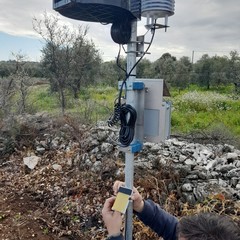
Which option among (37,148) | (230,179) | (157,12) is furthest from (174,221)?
(37,148)

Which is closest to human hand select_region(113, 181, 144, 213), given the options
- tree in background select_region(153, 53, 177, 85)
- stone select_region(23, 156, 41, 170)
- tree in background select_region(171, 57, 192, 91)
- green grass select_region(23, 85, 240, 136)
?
stone select_region(23, 156, 41, 170)

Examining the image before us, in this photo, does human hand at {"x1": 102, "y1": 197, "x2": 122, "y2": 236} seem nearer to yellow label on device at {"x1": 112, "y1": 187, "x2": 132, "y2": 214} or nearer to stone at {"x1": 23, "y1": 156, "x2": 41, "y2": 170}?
yellow label on device at {"x1": 112, "y1": 187, "x2": 132, "y2": 214}

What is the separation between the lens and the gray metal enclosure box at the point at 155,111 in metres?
1.42

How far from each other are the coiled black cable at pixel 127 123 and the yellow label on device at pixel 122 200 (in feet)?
0.75

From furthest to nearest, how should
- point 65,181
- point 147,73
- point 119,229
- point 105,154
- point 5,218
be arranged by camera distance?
point 147,73
point 105,154
point 65,181
point 5,218
point 119,229

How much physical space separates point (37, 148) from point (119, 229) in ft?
14.4

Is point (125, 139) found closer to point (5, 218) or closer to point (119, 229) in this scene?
point (119, 229)

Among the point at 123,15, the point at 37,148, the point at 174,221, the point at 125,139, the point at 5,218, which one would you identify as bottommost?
the point at 5,218

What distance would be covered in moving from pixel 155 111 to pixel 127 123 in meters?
0.16

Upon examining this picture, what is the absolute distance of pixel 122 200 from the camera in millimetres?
1303

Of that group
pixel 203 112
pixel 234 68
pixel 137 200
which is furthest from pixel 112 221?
pixel 234 68

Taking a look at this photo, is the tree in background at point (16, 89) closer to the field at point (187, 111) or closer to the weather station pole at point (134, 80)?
the field at point (187, 111)

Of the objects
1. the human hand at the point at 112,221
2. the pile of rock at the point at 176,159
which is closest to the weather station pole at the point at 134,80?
the human hand at the point at 112,221

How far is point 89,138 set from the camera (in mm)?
4871
